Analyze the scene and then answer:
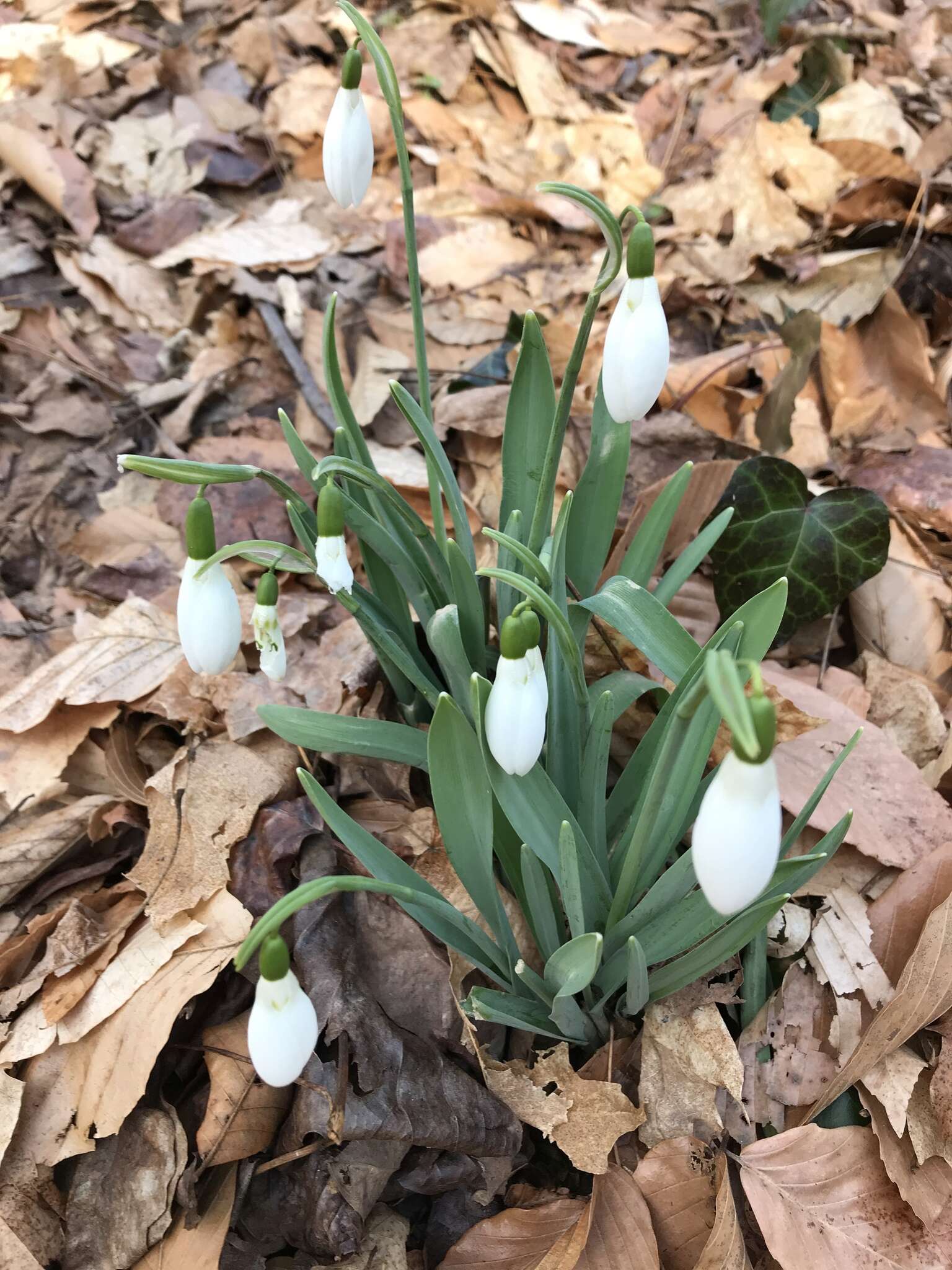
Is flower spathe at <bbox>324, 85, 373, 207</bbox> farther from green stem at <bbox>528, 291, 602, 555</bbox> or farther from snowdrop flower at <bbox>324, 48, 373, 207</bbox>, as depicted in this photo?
green stem at <bbox>528, 291, 602, 555</bbox>

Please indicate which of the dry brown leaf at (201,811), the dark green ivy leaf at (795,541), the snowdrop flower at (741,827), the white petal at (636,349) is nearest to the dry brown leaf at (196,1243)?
the dry brown leaf at (201,811)

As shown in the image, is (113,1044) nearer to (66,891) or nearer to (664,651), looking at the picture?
(66,891)

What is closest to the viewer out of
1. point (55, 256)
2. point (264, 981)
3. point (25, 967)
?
point (264, 981)

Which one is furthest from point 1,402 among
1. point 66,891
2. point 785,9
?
point 785,9

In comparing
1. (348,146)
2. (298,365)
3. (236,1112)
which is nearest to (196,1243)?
(236,1112)

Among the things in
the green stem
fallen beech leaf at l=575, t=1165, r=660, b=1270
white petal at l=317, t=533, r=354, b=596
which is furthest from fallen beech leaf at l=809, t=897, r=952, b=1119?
white petal at l=317, t=533, r=354, b=596

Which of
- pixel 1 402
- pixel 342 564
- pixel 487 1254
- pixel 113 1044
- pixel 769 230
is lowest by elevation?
pixel 487 1254

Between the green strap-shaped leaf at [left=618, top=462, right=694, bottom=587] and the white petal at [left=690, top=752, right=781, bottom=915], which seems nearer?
the white petal at [left=690, top=752, right=781, bottom=915]
